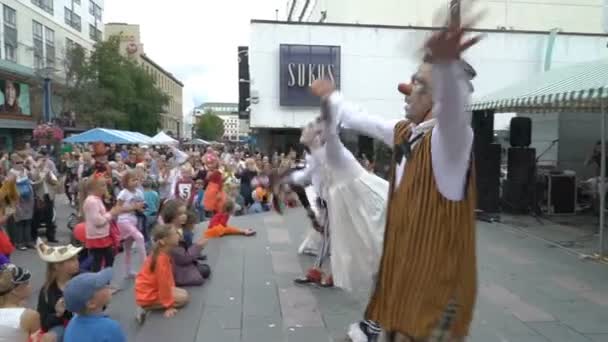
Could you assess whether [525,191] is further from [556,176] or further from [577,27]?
[577,27]

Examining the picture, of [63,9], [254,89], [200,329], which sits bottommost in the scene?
[200,329]

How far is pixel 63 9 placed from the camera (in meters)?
57.4

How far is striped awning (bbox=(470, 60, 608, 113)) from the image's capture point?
7.24 m

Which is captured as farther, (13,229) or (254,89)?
(254,89)

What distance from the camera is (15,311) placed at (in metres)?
3.56

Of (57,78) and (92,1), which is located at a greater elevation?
(92,1)

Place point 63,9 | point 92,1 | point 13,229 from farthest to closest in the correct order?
point 92,1
point 63,9
point 13,229

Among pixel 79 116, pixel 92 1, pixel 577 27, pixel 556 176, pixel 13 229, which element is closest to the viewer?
pixel 13 229

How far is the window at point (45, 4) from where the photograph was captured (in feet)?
165

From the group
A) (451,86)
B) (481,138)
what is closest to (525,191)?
(481,138)

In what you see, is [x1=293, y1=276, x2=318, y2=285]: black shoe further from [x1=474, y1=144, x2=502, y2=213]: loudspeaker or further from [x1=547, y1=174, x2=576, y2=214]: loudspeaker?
[x1=547, y1=174, x2=576, y2=214]: loudspeaker

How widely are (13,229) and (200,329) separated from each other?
6.57 metres

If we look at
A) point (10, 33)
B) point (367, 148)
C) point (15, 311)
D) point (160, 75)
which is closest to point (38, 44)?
point (10, 33)

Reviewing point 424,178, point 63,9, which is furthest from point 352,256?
point 63,9
